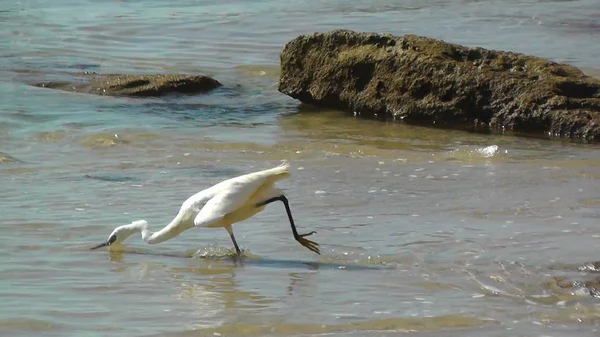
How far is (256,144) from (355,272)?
4.07 meters

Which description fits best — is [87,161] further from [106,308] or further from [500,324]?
[500,324]

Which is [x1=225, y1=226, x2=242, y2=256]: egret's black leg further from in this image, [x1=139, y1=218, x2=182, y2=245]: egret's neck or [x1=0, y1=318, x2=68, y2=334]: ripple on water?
[x1=0, y1=318, x2=68, y2=334]: ripple on water

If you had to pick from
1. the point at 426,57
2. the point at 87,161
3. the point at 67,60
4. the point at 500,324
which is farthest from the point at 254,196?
the point at 67,60

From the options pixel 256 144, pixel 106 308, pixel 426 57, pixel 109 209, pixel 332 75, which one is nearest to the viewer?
pixel 106 308

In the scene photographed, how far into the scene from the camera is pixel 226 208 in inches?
239

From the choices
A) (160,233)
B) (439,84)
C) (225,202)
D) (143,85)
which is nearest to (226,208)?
(225,202)

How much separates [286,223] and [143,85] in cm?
635

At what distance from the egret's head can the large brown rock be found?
4.70 metres

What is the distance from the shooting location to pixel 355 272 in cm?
577

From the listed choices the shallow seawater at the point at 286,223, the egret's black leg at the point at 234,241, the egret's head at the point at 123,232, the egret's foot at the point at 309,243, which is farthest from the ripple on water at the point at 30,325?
the egret's foot at the point at 309,243

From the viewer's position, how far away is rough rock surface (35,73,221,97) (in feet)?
41.9

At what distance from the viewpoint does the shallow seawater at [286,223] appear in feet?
16.4

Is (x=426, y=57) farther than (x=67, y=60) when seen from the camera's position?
No

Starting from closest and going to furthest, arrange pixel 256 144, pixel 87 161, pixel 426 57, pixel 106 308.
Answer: pixel 106 308 → pixel 87 161 → pixel 256 144 → pixel 426 57
